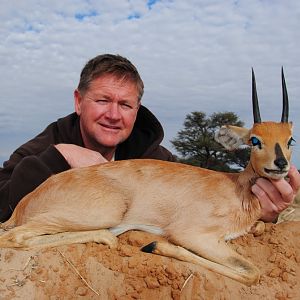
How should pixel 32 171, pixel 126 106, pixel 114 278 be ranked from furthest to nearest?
pixel 126 106, pixel 32 171, pixel 114 278

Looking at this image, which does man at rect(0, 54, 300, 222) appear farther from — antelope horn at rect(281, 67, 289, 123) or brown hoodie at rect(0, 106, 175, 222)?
antelope horn at rect(281, 67, 289, 123)

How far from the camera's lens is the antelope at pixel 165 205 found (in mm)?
4719

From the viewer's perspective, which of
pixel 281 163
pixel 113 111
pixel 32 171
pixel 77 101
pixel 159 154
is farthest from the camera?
pixel 159 154

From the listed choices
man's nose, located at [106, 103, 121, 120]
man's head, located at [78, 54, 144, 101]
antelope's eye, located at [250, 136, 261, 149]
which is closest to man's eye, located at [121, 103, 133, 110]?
man's nose, located at [106, 103, 121, 120]

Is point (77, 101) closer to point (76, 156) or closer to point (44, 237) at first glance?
point (76, 156)

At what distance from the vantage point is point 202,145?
29.4m

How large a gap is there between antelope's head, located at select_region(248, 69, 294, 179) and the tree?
23.9 m

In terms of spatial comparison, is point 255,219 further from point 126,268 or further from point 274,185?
point 126,268

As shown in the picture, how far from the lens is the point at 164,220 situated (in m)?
5.15

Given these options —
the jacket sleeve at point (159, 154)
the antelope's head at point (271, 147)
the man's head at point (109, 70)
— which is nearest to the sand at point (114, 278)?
the antelope's head at point (271, 147)

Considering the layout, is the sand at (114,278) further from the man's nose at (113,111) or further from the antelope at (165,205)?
the man's nose at (113,111)

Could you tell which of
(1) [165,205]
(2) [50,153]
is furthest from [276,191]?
(2) [50,153]

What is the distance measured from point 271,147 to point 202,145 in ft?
80.5

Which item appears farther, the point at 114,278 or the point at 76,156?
the point at 76,156
